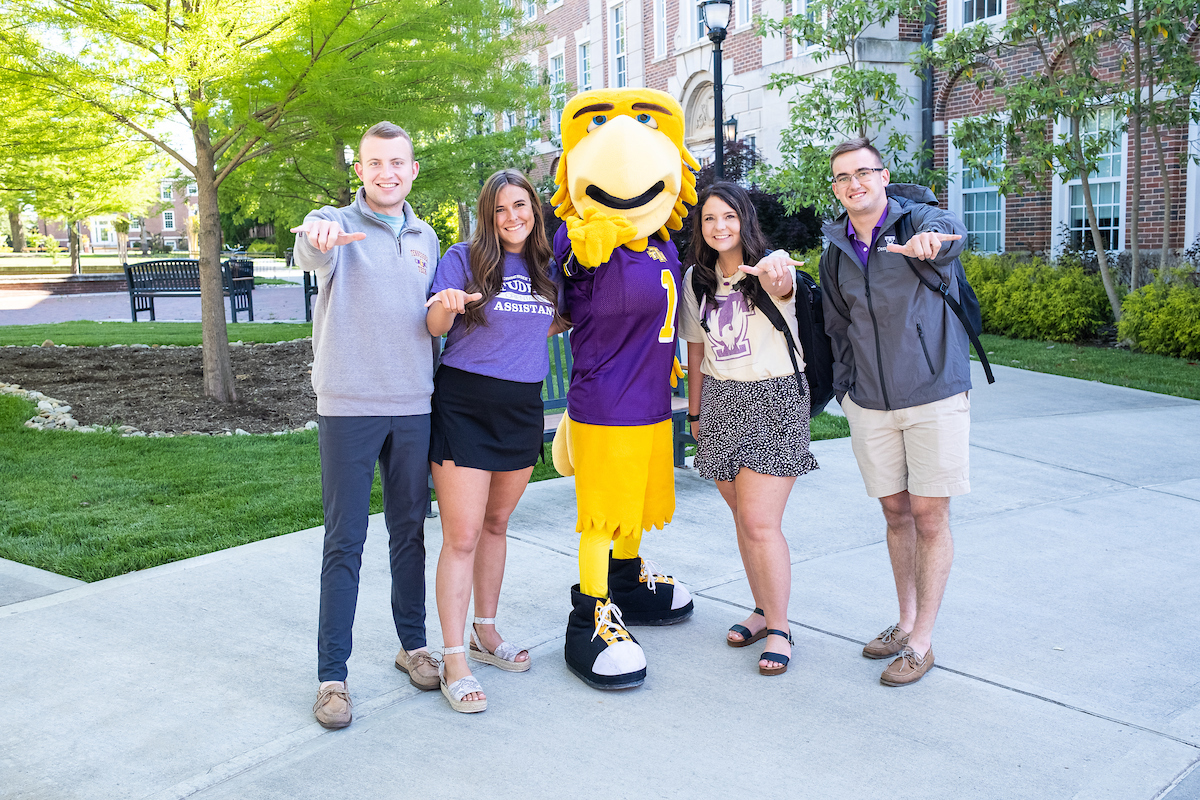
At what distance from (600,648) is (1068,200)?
12794mm

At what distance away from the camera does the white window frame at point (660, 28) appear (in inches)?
863

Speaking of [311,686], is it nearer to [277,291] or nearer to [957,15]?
[957,15]

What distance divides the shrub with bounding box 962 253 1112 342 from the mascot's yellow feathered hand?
9816 mm

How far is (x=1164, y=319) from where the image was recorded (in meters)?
10.8

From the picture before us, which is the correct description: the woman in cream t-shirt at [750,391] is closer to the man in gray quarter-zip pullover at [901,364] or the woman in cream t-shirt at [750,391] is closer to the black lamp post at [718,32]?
the man in gray quarter-zip pullover at [901,364]

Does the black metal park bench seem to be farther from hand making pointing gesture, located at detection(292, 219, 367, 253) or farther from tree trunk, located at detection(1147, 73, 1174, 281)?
hand making pointing gesture, located at detection(292, 219, 367, 253)

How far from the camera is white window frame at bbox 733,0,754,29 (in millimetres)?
19000

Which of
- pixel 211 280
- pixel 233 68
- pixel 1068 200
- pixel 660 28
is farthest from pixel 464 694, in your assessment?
pixel 660 28

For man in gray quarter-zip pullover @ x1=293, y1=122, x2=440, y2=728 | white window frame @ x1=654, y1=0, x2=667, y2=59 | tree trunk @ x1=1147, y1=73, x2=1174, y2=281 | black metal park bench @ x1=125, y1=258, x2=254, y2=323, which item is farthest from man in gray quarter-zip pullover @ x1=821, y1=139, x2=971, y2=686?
white window frame @ x1=654, y1=0, x2=667, y2=59

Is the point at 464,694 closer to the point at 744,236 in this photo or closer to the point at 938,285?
the point at 744,236

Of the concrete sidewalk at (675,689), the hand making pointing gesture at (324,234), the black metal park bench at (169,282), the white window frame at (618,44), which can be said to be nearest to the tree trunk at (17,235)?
the white window frame at (618,44)

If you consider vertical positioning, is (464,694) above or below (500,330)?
below

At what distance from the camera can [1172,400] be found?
8.61 m

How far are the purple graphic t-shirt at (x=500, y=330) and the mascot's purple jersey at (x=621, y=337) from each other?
0.76 ft
